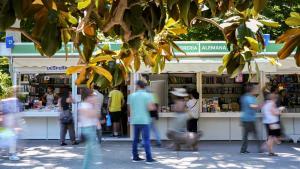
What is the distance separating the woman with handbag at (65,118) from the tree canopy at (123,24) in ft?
36.0

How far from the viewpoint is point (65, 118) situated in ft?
46.6

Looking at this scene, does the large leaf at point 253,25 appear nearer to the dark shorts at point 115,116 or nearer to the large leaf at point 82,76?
the large leaf at point 82,76

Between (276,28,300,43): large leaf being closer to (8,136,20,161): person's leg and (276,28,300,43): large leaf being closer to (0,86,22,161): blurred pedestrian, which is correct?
(0,86,22,161): blurred pedestrian

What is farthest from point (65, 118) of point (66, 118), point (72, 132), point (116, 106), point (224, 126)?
point (224, 126)

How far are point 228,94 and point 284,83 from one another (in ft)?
5.88

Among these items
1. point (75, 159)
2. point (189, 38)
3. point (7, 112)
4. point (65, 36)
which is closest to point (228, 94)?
point (189, 38)

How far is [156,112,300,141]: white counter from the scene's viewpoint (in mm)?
15148

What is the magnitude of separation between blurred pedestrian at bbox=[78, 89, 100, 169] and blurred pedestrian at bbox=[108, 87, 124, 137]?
6031 mm

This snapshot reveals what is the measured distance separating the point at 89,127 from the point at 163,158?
132 inches

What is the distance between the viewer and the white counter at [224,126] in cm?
1515

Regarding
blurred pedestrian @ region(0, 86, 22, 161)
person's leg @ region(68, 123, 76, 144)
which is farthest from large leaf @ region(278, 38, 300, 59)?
person's leg @ region(68, 123, 76, 144)

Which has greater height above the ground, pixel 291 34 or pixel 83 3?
pixel 83 3

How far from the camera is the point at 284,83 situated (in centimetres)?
1597

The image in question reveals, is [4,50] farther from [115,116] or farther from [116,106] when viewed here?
[115,116]
